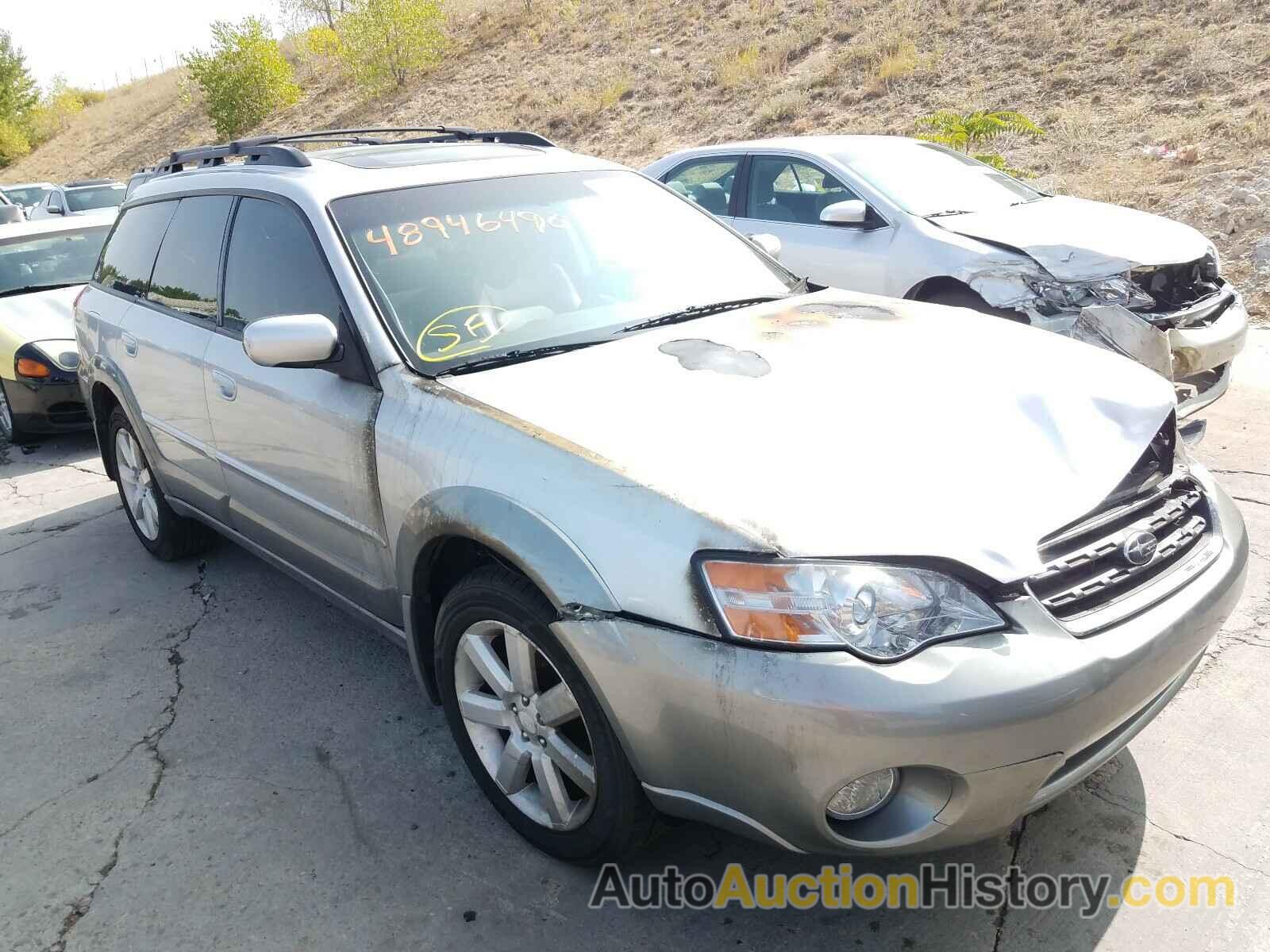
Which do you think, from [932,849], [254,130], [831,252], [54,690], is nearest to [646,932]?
[932,849]

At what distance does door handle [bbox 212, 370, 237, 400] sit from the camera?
11.5 ft

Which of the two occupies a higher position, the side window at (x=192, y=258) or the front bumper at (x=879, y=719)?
the side window at (x=192, y=258)

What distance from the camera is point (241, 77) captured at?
3456 cm

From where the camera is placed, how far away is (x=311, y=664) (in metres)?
3.78

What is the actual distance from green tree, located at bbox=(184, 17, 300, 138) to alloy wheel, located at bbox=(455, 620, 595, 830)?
122ft

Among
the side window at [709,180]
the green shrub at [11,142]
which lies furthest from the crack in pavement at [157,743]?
the green shrub at [11,142]

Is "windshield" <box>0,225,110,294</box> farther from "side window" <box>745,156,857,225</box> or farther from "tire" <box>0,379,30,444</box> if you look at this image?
"side window" <box>745,156,857,225</box>

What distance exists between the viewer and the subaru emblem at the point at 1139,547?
220 cm

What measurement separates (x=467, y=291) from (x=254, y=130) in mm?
36458

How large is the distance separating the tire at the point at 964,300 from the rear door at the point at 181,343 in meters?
3.69

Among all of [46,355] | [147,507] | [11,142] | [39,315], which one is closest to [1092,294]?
[147,507]

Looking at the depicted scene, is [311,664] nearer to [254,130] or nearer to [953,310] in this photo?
[953,310]

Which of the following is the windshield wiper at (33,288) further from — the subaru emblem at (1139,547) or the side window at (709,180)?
the subaru emblem at (1139,547)

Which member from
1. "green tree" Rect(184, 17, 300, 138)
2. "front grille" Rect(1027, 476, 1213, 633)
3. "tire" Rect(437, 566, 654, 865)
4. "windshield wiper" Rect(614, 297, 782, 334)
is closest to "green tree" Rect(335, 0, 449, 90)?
"green tree" Rect(184, 17, 300, 138)
